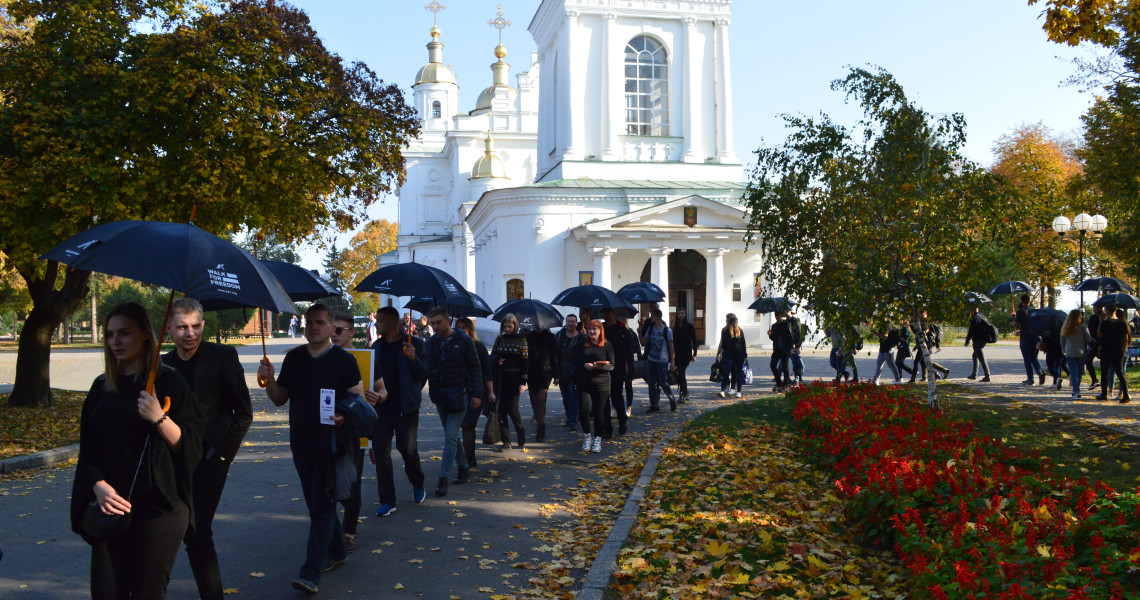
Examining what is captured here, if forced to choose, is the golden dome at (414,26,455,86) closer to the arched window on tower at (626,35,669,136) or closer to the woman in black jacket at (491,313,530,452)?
the arched window on tower at (626,35,669,136)

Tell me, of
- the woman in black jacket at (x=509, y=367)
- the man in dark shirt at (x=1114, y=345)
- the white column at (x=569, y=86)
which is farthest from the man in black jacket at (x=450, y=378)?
the white column at (x=569, y=86)

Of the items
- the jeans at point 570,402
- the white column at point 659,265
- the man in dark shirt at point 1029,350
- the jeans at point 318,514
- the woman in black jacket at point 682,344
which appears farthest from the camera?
the white column at point 659,265

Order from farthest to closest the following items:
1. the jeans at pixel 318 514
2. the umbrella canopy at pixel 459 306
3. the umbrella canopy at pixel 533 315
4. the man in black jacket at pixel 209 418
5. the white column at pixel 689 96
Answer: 1. the white column at pixel 689 96
2. the umbrella canopy at pixel 533 315
3. the umbrella canopy at pixel 459 306
4. the jeans at pixel 318 514
5. the man in black jacket at pixel 209 418

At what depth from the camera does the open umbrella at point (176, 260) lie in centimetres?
461

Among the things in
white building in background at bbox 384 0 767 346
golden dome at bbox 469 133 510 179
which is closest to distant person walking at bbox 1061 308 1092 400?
white building in background at bbox 384 0 767 346

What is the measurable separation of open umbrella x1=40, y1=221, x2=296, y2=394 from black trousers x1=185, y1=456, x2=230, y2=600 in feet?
2.90

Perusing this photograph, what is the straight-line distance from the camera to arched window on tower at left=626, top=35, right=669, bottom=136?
46.5 meters

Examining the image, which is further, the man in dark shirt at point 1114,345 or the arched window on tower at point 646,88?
the arched window on tower at point 646,88

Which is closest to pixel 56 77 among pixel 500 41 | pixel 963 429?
pixel 963 429

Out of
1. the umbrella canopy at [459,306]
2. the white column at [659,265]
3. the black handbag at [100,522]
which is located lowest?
the black handbag at [100,522]

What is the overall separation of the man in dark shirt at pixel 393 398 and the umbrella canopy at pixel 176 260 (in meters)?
3.07

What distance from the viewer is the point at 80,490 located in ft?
13.7

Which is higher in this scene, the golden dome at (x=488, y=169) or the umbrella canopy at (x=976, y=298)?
the golden dome at (x=488, y=169)

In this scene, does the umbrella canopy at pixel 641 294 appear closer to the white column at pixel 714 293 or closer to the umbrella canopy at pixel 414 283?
the umbrella canopy at pixel 414 283
